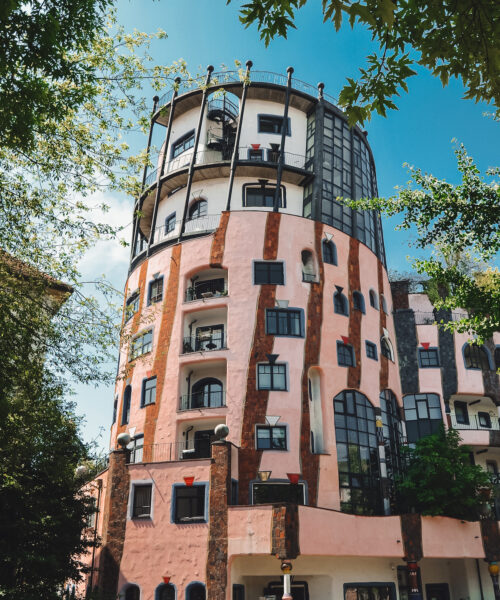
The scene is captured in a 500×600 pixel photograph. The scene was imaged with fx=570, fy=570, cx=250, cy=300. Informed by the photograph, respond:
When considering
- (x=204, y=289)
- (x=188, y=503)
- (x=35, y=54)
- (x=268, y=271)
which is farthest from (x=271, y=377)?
(x=35, y=54)

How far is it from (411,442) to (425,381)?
3.53 meters

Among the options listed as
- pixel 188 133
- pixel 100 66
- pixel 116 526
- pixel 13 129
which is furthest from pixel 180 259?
pixel 13 129

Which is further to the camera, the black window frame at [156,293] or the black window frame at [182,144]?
the black window frame at [182,144]

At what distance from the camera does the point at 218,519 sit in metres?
19.9

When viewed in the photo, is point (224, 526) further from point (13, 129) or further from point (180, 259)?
point (13, 129)

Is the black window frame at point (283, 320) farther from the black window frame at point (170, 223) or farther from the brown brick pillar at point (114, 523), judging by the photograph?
the black window frame at point (170, 223)

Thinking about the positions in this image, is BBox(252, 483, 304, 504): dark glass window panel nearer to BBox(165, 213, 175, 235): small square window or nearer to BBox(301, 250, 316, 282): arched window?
BBox(301, 250, 316, 282): arched window

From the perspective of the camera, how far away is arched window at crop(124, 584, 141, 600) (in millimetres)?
19870

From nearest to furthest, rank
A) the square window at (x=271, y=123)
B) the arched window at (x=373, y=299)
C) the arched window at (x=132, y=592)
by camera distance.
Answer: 1. the arched window at (x=132, y=592)
2. the arched window at (x=373, y=299)
3. the square window at (x=271, y=123)

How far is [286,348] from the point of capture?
24984 mm

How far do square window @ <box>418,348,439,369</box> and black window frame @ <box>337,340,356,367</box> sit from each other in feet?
21.6

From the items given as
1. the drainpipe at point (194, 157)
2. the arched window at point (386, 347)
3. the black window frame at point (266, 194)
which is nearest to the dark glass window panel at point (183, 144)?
the drainpipe at point (194, 157)

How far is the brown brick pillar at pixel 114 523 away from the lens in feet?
66.1

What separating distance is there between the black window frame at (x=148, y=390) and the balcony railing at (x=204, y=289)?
13.6 ft
